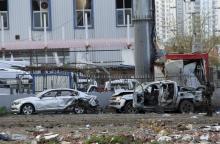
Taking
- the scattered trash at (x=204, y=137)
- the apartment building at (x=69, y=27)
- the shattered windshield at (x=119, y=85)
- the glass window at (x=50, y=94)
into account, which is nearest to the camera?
the scattered trash at (x=204, y=137)

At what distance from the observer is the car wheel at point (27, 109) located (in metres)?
30.9

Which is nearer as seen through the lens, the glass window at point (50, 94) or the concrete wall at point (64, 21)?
the glass window at point (50, 94)

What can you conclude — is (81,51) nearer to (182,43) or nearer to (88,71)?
(88,71)

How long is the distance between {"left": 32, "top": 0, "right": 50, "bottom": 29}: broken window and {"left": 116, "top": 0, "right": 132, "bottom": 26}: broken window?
5591 mm

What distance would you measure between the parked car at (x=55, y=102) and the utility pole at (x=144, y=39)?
17.3 feet

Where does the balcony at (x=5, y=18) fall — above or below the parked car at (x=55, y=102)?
above

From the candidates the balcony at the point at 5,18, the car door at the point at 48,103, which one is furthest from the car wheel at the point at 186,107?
the balcony at the point at 5,18

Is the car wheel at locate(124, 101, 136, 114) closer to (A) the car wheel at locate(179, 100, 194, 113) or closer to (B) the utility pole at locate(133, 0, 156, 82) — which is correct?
(A) the car wheel at locate(179, 100, 194, 113)

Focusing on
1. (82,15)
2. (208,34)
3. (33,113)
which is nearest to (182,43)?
(208,34)

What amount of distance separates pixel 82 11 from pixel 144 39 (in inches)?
516

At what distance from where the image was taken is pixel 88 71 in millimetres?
39906

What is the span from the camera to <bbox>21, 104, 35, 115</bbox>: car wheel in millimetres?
30922

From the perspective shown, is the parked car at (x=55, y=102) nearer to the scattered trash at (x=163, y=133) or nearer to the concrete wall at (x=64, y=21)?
the scattered trash at (x=163, y=133)

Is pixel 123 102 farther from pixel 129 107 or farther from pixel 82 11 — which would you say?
pixel 82 11
